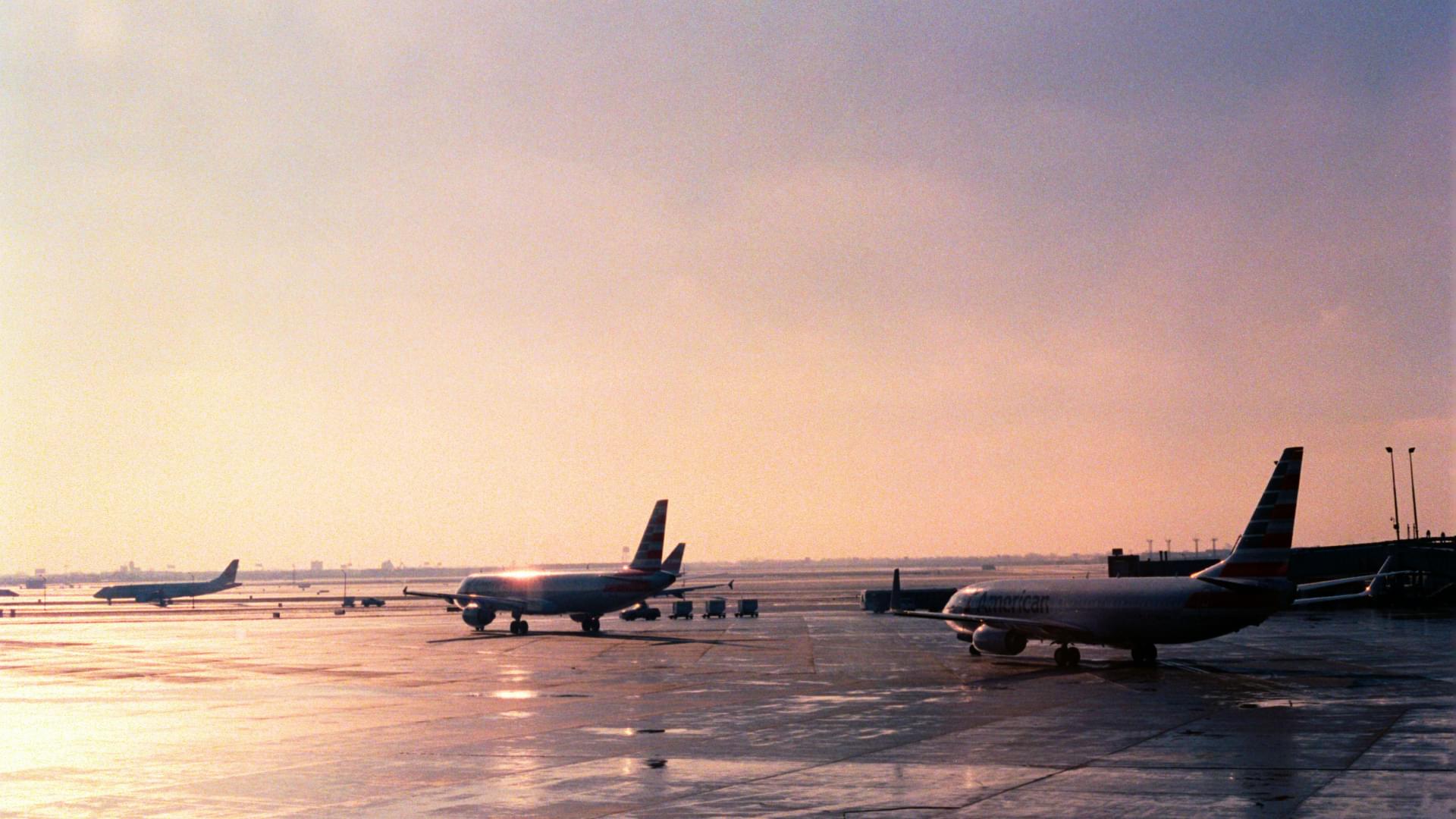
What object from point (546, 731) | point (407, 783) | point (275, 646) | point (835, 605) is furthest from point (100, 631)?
point (407, 783)

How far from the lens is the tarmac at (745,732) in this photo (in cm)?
2108

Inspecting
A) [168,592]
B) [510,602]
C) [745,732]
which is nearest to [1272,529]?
[745,732]

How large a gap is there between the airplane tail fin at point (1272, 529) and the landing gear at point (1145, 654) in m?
5.32

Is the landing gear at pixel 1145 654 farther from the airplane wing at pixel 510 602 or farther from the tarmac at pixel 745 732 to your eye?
the airplane wing at pixel 510 602

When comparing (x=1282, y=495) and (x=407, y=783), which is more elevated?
(x=1282, y=495)

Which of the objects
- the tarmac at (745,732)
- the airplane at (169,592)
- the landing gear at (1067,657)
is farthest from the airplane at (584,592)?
the airplane at (169,592)

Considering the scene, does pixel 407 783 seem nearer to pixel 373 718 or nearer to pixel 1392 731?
pixel 373 718

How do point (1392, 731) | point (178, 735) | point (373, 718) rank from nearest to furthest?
point (1392, 731)
point (178, 735)
point (373, 718)

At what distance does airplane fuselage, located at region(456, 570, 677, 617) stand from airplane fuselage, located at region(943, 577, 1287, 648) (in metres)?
31.9

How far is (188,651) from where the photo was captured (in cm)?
6862

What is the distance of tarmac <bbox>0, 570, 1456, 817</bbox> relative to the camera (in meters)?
21.1

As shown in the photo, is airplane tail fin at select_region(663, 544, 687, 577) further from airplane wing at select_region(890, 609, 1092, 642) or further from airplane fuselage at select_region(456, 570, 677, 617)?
airplane wing at select_region(890, 609, 1092, 642)

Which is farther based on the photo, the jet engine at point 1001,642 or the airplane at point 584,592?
the airplane at point 584,592

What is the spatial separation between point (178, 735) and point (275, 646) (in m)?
42.7
